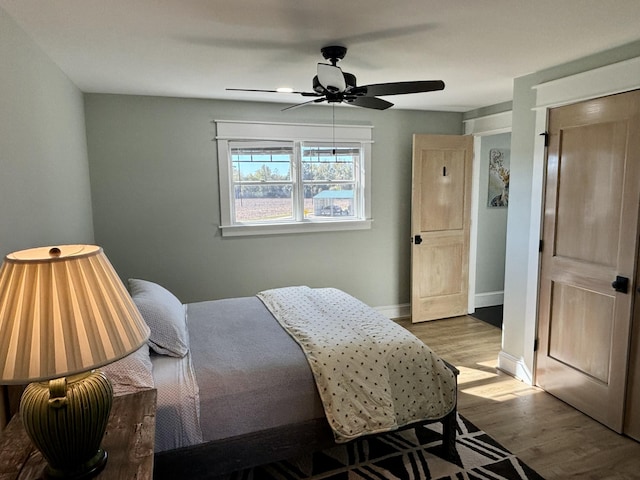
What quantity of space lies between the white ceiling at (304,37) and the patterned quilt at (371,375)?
1656 mm

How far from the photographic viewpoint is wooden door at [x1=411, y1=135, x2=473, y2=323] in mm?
4445

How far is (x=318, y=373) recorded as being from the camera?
207 centimetres

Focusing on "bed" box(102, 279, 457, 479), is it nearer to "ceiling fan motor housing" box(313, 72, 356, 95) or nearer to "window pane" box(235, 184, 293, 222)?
"ceiling fan motor housing" box(313, 72, 356, 95)

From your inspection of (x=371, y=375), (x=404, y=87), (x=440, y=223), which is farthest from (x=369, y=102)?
(x=440, y=223)

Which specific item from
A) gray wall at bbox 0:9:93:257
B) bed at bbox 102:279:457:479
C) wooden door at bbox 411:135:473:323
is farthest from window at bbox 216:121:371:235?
bed at bbox 102:279:457:479

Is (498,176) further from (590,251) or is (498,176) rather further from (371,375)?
(371,375)

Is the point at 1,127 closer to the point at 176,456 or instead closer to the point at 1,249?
the point at 1,249

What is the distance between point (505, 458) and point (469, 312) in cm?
269

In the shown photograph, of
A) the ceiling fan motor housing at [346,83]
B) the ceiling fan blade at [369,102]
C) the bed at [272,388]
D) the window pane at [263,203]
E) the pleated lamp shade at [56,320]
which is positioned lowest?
the bed at [272,388]

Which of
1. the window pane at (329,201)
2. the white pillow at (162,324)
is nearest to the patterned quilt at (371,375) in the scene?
the white pillow at (162,324)

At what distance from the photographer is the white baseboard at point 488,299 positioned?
5.14 metres

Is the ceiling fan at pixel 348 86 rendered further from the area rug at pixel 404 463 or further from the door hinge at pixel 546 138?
the area rug at pixel 404 463

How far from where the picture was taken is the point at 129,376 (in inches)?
71.2

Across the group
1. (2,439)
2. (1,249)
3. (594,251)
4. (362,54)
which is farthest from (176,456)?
(594,251)
